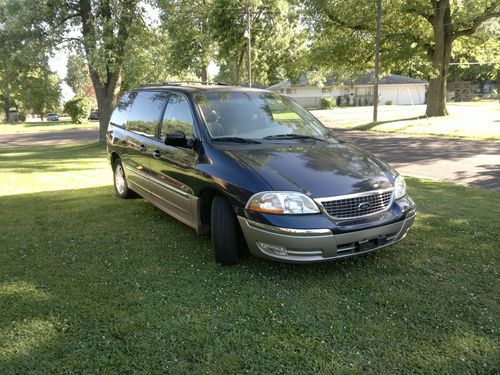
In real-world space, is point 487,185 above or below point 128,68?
below

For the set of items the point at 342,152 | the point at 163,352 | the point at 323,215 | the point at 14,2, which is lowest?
the point at 163,352

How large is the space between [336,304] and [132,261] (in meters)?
2.11

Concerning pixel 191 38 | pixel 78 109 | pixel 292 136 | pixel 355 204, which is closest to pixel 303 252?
pixel 355 204

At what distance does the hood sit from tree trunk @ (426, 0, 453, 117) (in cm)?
2138

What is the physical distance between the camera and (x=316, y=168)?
3.97 m

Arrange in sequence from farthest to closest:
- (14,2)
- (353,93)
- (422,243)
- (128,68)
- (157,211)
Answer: (353,93), (128,68), (14,2), (157,211), (422,243)

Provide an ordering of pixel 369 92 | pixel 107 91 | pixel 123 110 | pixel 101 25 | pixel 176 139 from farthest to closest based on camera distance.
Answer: pixel 369 92 < pixel 107 91 < pixel 101 25 < pixel 123 110 < pixel 176 139

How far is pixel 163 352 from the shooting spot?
286 cm

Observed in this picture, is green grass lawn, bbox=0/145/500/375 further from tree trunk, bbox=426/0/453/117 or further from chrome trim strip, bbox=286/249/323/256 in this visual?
tree trunk, bbox=426/0/453/117

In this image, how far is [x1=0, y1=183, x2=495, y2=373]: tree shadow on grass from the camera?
9.21 ft

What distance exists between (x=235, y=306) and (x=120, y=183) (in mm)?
4179

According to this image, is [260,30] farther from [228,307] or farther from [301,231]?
[228,307]

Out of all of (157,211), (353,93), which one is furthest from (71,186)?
(353,93)

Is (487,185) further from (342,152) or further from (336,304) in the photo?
(336,304)
